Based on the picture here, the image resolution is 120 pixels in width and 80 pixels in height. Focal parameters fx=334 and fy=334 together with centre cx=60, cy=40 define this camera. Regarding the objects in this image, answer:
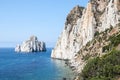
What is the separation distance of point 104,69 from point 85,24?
79.4 meters

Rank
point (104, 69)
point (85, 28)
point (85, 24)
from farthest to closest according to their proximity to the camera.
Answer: point (85, 24)
point (85, 28)
point (104, 69)

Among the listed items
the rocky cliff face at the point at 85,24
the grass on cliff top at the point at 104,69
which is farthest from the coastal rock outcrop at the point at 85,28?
the grass on cliff top at the point at 104,69

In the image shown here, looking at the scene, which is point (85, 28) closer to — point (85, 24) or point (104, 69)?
point (85, 24)

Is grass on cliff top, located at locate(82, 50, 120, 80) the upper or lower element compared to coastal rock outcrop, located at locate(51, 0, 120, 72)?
lower

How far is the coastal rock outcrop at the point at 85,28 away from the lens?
4406 inches

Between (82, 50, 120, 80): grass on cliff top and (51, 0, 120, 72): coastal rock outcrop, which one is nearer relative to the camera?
(82, 50, 120, 80): grass on cliff top

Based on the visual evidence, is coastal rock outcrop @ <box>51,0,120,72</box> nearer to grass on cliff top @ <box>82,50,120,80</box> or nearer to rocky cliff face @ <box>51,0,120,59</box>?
rocky cliff face @ <box>51,0,120,59</box>

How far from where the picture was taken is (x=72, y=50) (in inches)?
6462

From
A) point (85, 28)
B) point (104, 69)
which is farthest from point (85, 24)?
point (104, 69)

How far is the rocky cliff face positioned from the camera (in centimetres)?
11356

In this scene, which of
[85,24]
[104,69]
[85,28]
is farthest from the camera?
[85,24]

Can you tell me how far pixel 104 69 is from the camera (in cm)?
6438

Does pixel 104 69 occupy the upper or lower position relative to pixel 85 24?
lower

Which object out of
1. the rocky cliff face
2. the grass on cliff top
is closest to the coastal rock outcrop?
the rocky cliff face
